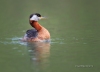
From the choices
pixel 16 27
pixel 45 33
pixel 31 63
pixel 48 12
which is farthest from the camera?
pixel 48 12

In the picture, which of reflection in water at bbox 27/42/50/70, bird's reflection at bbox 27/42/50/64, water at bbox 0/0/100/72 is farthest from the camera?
bird's reflection at bbox 27/42/50/64

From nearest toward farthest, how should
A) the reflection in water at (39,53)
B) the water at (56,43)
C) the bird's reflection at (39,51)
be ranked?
the water at (56,43) < the reflection in water at (39,53) < the bird's reflection at (39,51)

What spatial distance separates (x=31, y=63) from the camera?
45.1 ft

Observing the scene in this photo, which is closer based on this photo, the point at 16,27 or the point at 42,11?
the point at 16,27

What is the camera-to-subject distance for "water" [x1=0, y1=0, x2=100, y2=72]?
13438mm

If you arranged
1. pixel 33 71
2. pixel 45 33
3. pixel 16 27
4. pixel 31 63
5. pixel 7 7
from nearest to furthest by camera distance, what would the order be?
pixel 33 71 < pixel 31 63 < pixel 45 33 < pixel 16 27 < pixel 7 7

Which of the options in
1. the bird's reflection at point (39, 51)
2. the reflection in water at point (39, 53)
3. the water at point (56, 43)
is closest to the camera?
the water at point (56, 43)

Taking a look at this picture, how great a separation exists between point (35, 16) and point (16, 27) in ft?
8.88

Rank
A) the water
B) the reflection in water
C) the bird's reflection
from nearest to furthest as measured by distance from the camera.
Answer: the water < the reflection in water < the bird's reflection

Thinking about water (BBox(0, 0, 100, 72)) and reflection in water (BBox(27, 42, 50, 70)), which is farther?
reflection in water (BBox(27, 42, 50, 70))

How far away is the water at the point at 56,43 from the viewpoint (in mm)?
13438

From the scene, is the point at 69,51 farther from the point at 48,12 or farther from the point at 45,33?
the point at 48,12

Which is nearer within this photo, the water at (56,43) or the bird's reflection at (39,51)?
the water at (56,43)

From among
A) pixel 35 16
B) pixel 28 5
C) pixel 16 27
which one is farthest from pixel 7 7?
pixel 35 16
